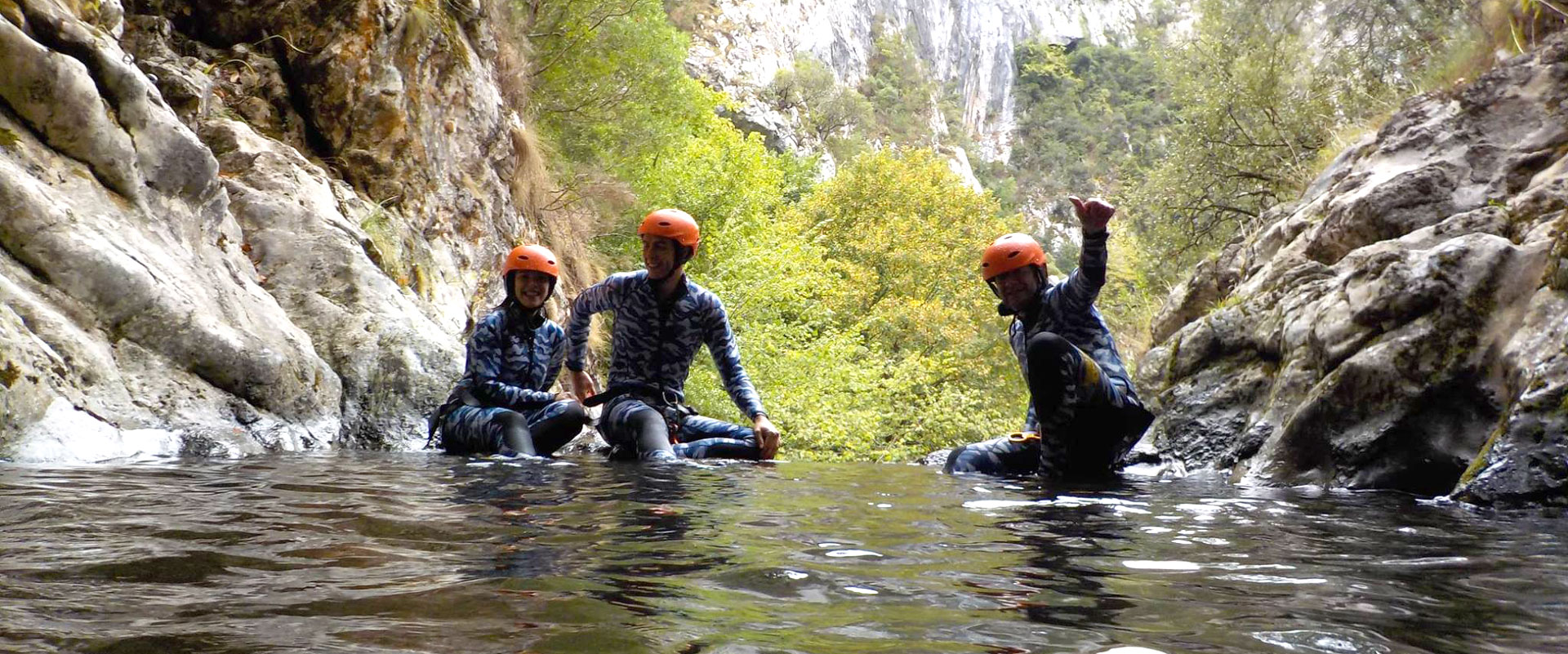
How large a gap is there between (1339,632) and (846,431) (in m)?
21.6

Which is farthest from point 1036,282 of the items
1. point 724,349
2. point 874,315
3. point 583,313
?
point 874,315

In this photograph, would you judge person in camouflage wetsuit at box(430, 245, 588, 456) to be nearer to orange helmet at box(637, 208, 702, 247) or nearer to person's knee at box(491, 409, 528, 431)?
person's knee at box(491, 409, 528, 431)

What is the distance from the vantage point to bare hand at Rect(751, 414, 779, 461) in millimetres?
6988

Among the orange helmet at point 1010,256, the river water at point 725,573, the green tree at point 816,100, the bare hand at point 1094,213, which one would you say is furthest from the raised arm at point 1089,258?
the green tree at point 816,100

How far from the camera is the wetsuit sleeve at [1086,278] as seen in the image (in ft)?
20.4

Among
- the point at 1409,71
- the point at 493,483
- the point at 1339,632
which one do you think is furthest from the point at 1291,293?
the point at 1409,71

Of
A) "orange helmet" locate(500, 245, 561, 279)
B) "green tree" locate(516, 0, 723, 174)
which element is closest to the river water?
"orange helmet" locate(500, 245, 561, 279)

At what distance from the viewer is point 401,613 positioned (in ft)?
6.05

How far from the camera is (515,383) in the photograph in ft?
26.5

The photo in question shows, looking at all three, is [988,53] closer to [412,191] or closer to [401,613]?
[412,191]

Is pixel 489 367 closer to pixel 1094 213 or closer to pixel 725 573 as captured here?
pixel 1094 213

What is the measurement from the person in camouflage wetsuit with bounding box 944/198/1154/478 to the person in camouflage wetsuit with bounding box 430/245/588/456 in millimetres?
3018

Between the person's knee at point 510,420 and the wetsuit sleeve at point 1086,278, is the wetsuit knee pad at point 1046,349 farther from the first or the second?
the person's knee at point 510,420

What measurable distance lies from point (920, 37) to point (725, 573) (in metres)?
92.5
